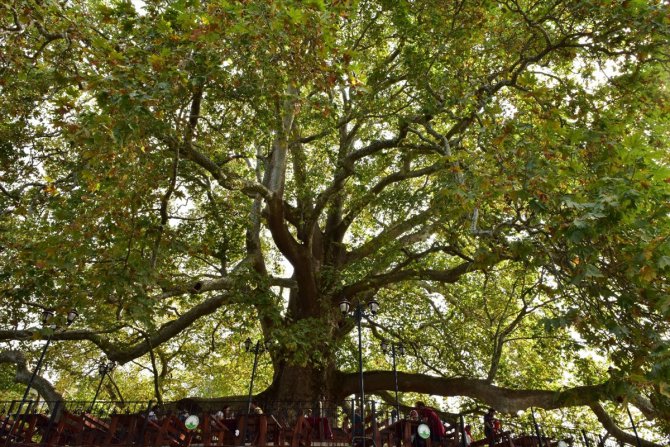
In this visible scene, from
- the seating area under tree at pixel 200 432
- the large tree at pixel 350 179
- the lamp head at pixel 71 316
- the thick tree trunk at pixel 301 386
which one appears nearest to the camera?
the large tree at pixel 350 179

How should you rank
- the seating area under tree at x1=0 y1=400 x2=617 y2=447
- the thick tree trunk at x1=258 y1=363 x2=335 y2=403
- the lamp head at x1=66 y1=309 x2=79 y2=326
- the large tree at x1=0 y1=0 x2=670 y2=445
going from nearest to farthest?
the large tree at x1=0 y1=0 x2=670 y2=445 → the seating area under tree at x1=0 y1=400 x2=617 y2=447 → the lamp head at x1=66 y1=309 x2=79 y2=326 → the thick tree trunk at x1=258 y1=363 x2=335 y2=403

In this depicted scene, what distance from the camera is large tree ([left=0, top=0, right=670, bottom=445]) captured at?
13.9 ft

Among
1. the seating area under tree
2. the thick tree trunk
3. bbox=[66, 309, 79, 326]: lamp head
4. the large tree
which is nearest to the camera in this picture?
the large tree

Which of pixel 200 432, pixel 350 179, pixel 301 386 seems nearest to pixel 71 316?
Answer: pixel 200 432

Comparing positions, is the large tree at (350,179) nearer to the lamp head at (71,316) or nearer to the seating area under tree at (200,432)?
the lamp head at (71,316)

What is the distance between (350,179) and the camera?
37.7 feet

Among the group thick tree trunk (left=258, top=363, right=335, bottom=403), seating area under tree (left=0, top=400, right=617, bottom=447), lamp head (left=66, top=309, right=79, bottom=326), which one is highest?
lamp head (left=66, top=309, right=79, bottom=326)

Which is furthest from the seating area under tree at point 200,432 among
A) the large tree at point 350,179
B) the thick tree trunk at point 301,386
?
the thick tree trunk at point 301,386

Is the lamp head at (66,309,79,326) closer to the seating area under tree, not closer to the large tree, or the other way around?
the large tree

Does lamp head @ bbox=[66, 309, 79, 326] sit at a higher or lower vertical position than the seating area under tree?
higher

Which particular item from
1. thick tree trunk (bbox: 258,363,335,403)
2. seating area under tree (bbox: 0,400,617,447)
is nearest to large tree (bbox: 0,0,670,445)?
thick tree trunk (bbox: 258,363,335,403)

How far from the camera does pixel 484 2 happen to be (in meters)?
6.86

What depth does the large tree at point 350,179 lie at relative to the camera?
13.9 feet

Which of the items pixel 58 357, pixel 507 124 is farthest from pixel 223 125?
pixel 58 357
